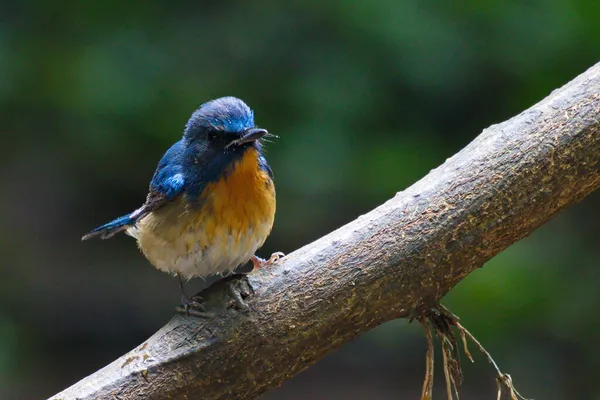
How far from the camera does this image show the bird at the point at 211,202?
2230 millimetres

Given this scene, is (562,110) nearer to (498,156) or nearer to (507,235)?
(498,156)

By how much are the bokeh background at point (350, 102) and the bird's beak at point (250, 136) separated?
93.1 inches

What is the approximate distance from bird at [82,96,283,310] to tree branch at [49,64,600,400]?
18 cm

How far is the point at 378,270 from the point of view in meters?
2.08

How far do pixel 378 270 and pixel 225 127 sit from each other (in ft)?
1.78

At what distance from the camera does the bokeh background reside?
14.7 ft

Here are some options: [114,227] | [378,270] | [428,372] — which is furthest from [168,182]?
[428,372]

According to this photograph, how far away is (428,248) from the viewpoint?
81.9 inches

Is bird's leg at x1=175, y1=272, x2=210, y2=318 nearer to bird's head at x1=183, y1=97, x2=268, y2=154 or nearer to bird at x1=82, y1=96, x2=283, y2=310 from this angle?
bird at x1=82, y1=96, x2=283, y2=310

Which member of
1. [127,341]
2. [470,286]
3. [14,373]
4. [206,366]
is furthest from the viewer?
[127,341]

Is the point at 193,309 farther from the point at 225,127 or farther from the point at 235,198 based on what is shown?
the point at 225,127

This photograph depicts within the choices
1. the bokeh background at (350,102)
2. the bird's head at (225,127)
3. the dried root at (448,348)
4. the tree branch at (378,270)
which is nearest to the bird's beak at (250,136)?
the bird's head at (225,127)

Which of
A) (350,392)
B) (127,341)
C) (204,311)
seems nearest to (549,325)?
(350,392)

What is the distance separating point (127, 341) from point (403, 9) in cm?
257
